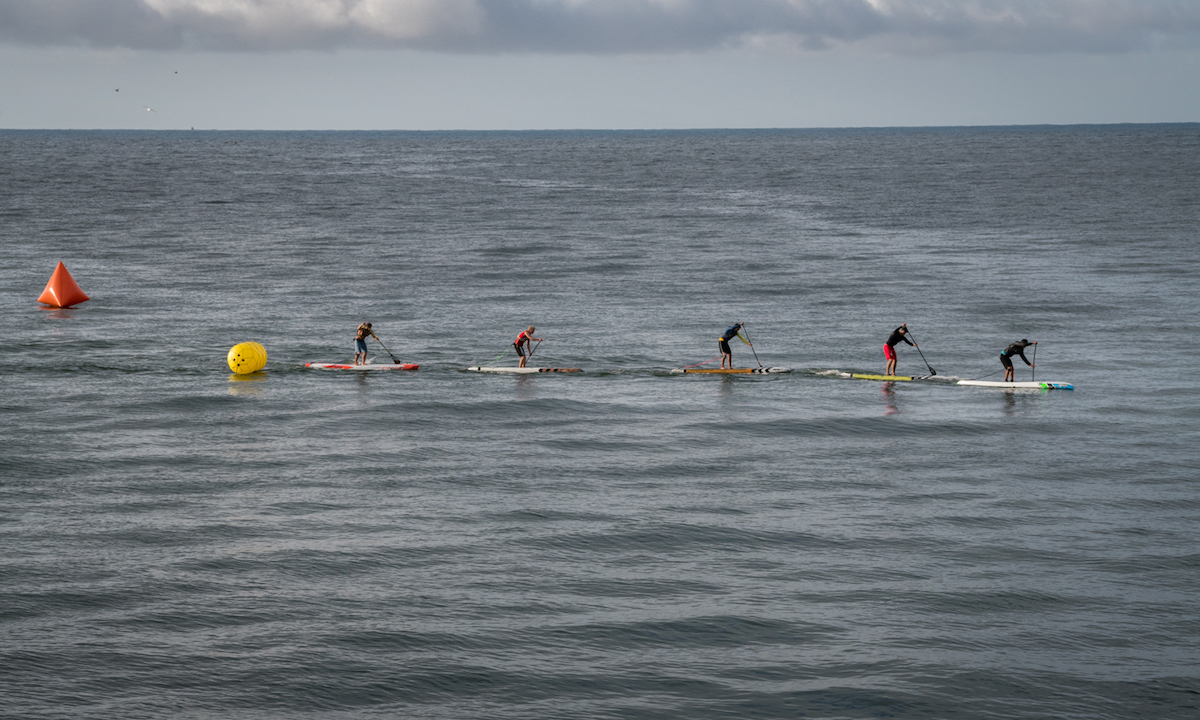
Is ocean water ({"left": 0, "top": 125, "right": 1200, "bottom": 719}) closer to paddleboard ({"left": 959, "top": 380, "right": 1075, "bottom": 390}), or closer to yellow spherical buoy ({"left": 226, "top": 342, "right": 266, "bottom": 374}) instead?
paddleboard ({"left": 959, "top": 380, "right": 1075, "bottom": 390})

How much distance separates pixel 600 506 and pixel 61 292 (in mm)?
40580

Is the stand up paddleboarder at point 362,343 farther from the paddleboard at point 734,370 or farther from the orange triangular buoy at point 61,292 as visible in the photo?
the orange triangular buoy at point 61,292

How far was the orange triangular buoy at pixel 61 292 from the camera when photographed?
188 feet

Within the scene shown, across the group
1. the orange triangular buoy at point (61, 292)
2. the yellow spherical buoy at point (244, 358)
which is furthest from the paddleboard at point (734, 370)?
the orange triangular buoy at point (61, 292)

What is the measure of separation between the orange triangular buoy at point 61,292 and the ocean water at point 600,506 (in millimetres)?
1095

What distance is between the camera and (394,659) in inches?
773

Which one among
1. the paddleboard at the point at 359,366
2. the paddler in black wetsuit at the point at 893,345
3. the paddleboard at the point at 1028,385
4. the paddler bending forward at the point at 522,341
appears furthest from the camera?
the paddleboard at the point at 359,366

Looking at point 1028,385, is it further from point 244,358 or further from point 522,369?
point 244,358

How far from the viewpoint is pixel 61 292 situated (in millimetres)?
→ 57312

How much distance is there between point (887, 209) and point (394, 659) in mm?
104007

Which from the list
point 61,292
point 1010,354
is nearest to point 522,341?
point 1010,354

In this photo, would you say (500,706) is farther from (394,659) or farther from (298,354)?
(298,354)

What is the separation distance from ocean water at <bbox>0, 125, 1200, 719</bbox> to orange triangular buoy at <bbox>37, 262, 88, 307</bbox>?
3.59ft

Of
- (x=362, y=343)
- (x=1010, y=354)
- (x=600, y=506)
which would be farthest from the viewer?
(x=362, y=343)
